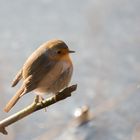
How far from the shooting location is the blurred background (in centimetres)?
331

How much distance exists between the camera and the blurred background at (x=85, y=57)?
10.9ft

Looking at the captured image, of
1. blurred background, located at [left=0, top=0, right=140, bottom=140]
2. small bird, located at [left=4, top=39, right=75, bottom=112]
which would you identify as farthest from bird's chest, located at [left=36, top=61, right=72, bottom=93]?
blurred background, located at [left=0, top=0, right=140, bottom=140]

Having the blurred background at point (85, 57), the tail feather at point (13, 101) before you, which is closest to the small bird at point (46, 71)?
→ the tail feather at point (13, 101)

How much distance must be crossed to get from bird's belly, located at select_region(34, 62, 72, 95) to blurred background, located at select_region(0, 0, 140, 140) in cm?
129

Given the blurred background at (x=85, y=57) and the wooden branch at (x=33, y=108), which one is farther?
the blurred background at (x=85, y=57)

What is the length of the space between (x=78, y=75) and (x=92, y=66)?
114 millimetres

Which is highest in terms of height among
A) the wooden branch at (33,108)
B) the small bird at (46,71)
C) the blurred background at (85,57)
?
the small bird at (46,71)

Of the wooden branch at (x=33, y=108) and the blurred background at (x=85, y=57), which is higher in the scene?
the wooden branch at (x=33, y=108)

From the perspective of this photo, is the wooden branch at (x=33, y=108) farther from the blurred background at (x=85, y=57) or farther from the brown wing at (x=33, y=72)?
the blurred background at (x=85, y=57)

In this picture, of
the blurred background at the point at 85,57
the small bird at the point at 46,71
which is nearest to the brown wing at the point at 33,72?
the small bird at the point at 46,71

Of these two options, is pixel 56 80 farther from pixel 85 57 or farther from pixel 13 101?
pixel 85 57

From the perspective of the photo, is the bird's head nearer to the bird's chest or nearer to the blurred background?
the bird's chest

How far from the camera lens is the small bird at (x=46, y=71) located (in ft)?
4.52

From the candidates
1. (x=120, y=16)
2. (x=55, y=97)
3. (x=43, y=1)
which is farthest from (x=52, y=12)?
(x=55, y=97)
